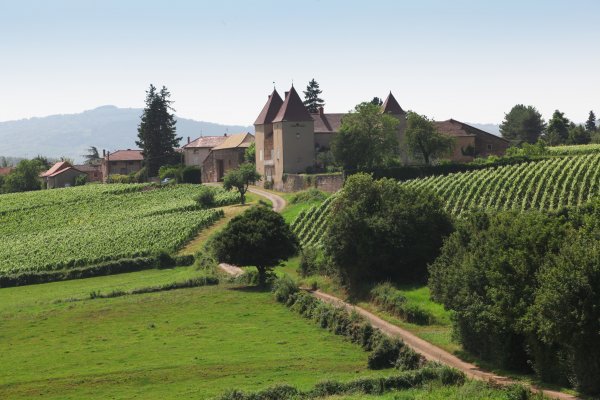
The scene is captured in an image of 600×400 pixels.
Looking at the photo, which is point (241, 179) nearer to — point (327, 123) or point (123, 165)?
point (327, 123)

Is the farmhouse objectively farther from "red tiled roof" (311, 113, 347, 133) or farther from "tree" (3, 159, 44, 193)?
"tree" (3, 159, 44, 193)

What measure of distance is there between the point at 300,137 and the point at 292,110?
285 cm

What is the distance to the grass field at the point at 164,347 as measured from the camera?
29.3 metres

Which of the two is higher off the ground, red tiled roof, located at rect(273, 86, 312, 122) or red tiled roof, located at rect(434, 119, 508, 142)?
red tiled roof, located at rect(273, 86, 312, 122)

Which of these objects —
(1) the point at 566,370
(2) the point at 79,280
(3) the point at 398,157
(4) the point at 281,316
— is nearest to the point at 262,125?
(3) the point at 398,157

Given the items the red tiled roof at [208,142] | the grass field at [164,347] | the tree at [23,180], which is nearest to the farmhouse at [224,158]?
the red tiled roof at [208,142]

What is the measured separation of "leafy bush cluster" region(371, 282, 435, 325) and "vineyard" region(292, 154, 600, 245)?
38.1 ft

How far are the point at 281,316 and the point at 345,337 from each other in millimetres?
5701

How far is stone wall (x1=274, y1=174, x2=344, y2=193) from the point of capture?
71.8 meters

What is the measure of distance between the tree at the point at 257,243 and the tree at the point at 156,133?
59.4 metres

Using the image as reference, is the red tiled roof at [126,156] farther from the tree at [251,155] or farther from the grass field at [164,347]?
the grass field at [164,347]

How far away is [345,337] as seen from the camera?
35719 mm

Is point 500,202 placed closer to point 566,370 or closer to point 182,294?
point 182,294

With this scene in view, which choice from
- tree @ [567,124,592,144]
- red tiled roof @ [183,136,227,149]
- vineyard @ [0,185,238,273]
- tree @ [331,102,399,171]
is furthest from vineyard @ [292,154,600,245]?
red tiled roof @ [183,136,227,149]
